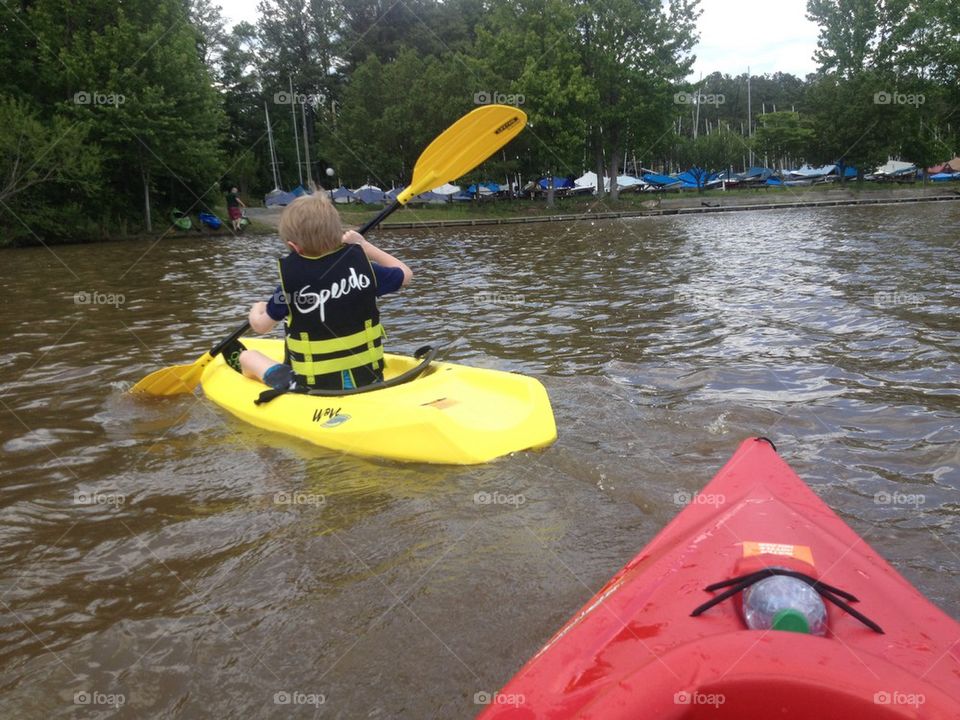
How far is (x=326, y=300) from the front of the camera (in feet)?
12.7

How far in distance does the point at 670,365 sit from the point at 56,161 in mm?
20761

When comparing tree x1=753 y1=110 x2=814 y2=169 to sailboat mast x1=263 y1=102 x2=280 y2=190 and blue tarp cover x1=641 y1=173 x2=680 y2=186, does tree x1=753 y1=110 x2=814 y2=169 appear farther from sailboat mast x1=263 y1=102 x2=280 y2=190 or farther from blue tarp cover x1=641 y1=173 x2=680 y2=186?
sailboat mast x1=263 y1=102 x2=280 y2=190

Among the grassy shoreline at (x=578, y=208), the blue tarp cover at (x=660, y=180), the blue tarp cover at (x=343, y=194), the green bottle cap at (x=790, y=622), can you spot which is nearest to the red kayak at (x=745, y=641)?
the green bottle cap at (x=790, y=622)

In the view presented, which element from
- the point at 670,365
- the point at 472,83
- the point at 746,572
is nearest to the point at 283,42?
the point at 472,83

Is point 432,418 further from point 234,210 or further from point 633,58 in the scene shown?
point 633,58

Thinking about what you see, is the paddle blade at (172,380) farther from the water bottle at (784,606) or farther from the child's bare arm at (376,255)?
the water bottle at (784,606)

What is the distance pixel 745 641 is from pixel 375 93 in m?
38.8

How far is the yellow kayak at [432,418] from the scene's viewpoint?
3615 millimetres

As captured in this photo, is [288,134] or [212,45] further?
[288,134]

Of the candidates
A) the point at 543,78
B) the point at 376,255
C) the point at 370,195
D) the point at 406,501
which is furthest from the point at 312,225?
the point at 370,195

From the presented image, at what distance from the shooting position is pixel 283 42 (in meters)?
48.8

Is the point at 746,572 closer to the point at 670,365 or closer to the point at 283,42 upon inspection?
the point at 670,365

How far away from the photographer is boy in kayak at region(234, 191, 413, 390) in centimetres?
379

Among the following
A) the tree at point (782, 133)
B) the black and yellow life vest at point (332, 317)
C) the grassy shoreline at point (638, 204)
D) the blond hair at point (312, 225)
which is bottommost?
the black and yellow life vest at point (332, 317)
